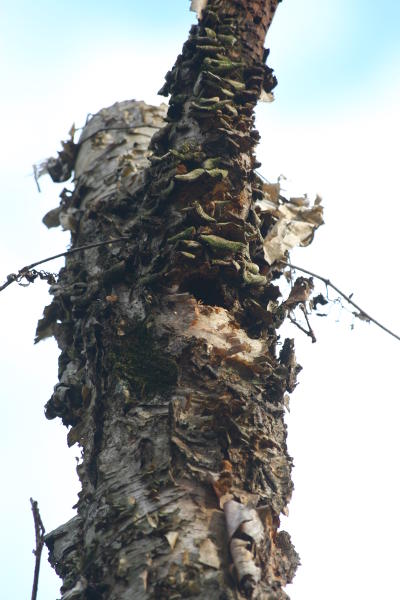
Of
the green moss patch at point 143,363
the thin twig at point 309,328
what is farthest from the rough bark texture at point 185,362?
the thin twig at point 309,328

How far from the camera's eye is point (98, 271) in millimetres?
3340

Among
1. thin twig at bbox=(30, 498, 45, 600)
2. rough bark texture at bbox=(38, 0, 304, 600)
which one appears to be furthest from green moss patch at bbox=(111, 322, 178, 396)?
thin twig at bbox=(30, 498, 45, 600)

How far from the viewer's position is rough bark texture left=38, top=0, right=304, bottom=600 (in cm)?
222

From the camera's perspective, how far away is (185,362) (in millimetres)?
2641

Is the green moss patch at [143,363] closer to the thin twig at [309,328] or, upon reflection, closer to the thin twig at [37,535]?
the thin twig at [37,535]

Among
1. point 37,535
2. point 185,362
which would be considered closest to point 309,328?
point 185,362

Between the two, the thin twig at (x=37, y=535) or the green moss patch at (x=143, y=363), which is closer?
the thin twig at (x=37, y=535)

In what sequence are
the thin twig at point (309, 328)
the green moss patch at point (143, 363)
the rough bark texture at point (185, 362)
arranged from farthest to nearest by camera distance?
the thin twig at point (309, 328)
the green moss patch at point (143, 363)
the rough bark texture at point (185, 362)

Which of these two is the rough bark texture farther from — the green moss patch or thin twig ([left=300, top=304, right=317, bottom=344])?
thin twig ([left=300, top=304, right=317, bottom=344])

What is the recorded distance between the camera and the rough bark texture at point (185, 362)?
7.29ft

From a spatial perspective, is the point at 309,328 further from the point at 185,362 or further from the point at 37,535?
the point at 37,535

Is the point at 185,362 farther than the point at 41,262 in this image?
No

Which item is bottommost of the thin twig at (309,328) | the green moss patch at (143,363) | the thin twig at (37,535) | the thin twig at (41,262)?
the thin twig at (37,535)

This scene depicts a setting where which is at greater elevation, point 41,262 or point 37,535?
point 41,262
